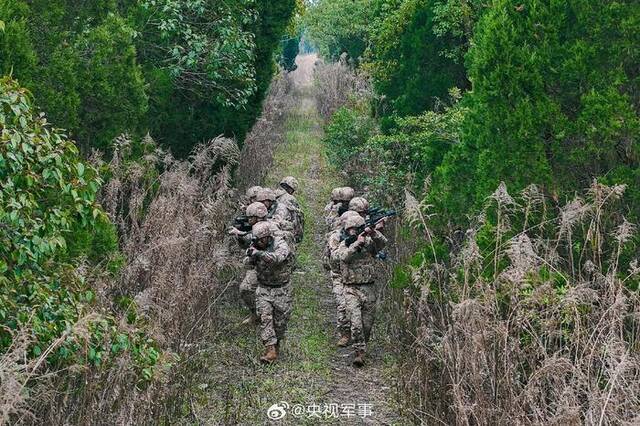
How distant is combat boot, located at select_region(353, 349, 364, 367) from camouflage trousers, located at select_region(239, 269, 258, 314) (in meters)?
1.53

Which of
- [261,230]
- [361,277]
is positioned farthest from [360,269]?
[261,230]

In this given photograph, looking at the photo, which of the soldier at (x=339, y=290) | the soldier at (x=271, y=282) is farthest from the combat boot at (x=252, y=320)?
the soldier at (x=339, y=290)

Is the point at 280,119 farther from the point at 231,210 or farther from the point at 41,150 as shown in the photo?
the point at 41,150

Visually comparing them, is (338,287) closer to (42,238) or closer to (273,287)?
(273,287)

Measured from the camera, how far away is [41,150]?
401cm

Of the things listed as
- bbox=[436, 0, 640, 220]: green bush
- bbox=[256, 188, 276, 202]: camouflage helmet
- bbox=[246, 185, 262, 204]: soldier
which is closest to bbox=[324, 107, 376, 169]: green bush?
bbox=[246, 185, 262, 204]: soldier

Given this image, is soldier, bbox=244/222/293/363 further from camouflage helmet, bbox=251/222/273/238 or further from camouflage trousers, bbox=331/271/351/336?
camouflage trousers, bbox=331/271/351/336

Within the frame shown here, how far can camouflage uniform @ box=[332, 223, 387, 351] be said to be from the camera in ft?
25.8

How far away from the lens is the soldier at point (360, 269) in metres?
7.86

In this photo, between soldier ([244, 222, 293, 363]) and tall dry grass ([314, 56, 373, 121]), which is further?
tall dry grass ([314, 56, 373, 121])

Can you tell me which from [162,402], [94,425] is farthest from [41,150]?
[162,402]

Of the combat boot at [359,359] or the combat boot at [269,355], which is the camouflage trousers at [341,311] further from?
the combat boot at [269,355]

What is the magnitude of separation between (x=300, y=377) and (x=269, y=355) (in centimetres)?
47

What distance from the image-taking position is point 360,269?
7.96 metres
